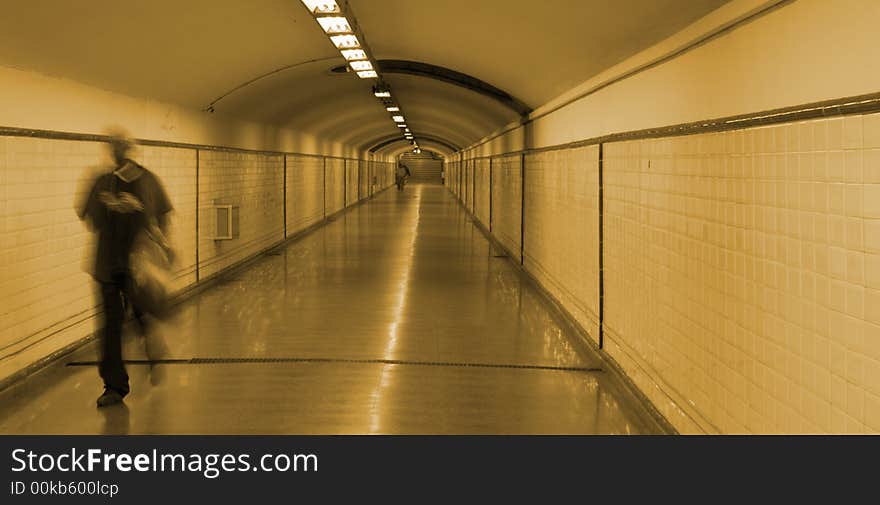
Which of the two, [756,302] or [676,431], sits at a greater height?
[756,302]

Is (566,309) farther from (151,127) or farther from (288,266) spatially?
(288,266)

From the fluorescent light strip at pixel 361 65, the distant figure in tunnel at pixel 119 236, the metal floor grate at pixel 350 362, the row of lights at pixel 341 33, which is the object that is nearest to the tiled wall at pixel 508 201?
the row of lights at pixel 341 33

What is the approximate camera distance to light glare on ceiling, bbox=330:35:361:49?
302 inches

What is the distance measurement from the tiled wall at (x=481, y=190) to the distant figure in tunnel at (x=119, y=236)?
1307 cm

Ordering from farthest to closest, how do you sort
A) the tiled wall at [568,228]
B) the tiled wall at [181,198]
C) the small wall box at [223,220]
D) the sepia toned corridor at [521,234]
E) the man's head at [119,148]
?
1. the small wall box at [223,220]
2. the tiled wall at [181,198]
3. the tiled wall at [568,228]
4. the man's head at [119,148]
5. the sepia toned corridor at [521,234]

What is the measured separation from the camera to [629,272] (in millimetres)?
5863

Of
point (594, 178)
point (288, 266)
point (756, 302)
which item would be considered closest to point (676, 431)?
point (756, 302)

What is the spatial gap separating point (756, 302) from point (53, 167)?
16.4ft

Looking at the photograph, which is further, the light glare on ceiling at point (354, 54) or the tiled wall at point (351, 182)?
the tiled wall at point (351, 182)

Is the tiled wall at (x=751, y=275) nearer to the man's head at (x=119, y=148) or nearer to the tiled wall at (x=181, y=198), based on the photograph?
the man's head at (x=119, y=148)

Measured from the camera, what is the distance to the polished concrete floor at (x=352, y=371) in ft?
16.2

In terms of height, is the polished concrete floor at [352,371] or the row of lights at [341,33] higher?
the row of lights at [341,33]

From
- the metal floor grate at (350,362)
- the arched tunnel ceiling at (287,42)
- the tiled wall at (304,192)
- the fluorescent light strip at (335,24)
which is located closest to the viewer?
the arched tunnel ceiling at (287,42)

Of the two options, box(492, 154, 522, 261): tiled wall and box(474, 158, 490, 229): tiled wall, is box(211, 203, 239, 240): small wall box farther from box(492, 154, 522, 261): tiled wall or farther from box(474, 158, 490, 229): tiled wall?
box(474, 158, 490, 229): tiled wall
